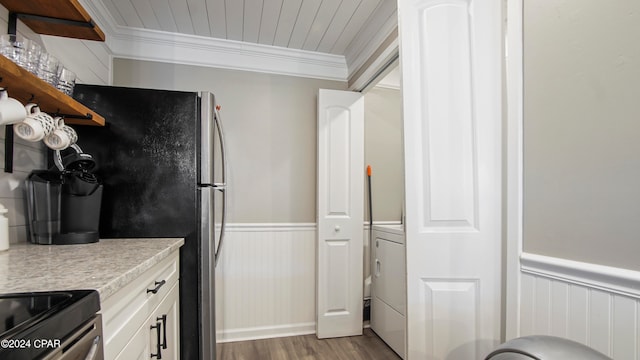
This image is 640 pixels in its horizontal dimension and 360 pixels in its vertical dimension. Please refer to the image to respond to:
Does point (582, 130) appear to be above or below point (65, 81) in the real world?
below

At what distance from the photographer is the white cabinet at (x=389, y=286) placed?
7.29 feet

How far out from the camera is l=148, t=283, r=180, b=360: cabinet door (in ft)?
3.79

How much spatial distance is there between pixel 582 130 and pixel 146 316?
157cm

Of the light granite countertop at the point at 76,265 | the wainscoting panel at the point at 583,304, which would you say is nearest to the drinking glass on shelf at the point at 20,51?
the light granite countertop at the point at 76,265

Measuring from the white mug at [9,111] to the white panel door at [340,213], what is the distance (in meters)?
1.89

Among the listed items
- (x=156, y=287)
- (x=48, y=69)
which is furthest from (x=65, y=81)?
(x=156, y=287)

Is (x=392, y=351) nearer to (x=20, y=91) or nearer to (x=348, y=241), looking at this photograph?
(x=348, y=241)

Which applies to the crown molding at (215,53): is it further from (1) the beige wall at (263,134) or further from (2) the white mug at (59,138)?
(2) the white mug at (59,138)

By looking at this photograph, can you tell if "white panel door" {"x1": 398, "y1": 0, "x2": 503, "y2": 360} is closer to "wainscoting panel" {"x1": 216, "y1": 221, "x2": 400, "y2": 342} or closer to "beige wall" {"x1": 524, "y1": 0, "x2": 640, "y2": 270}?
"beige wall" {"x1": 524, "y1": 0, "x2": 640, "y2": 270}

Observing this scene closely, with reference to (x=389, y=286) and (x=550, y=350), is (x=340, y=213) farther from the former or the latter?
(x=550, y=350)

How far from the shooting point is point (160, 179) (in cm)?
162

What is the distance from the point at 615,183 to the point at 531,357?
0.55m

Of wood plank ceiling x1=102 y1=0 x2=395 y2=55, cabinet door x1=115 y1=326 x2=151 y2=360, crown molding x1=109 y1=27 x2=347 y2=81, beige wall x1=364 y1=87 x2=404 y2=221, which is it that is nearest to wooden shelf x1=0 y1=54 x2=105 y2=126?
cabinet door x1=115 y1=326 x2=151 y2=360

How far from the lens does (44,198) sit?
49.9 inches
